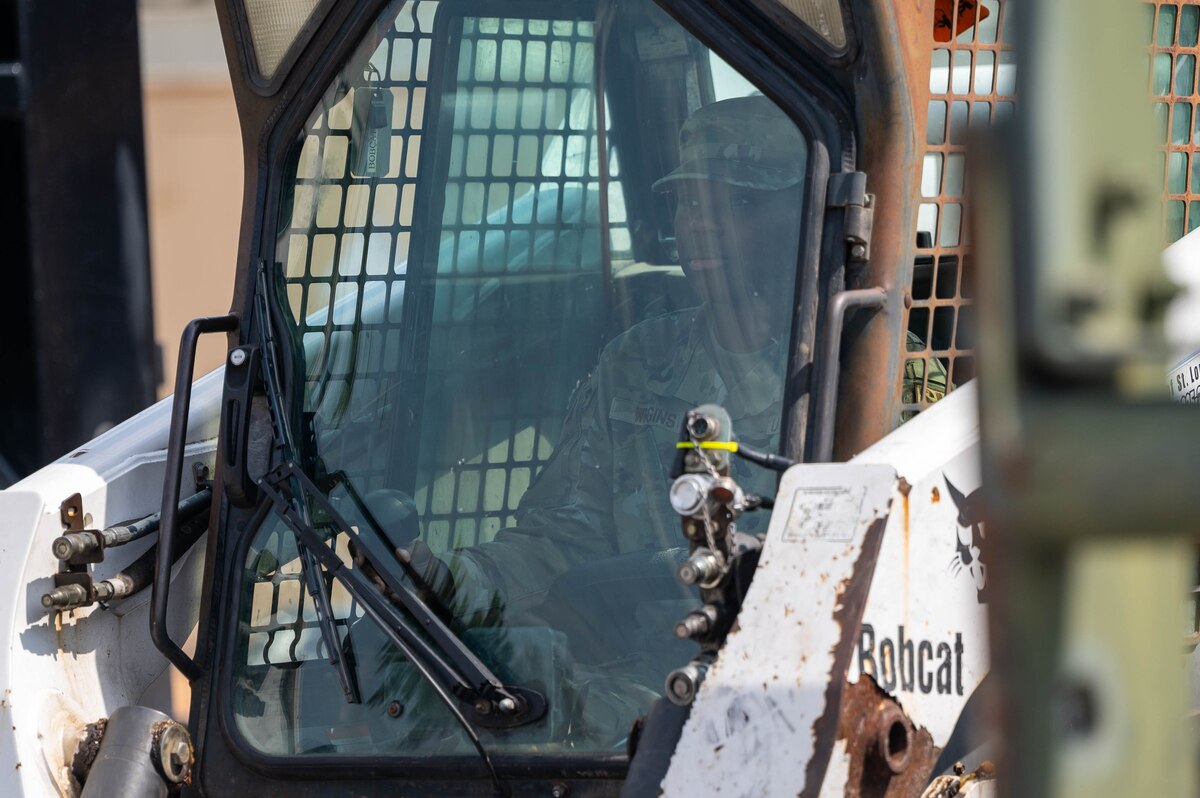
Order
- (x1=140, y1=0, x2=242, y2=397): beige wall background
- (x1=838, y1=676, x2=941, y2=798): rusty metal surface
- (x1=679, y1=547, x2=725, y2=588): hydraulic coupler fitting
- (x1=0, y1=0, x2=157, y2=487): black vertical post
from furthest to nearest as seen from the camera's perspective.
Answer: (x1=140, y1=0, x2=242, y2=397): beige wall background, (x1=0, y1=0, x2=157, y2=487): black vertical post, (x1=679, y1=547, x2=725, y2=588): hydraulic coupler fitting, (x1=838, y1=676, x2=941, y2=798): rusty metal surface

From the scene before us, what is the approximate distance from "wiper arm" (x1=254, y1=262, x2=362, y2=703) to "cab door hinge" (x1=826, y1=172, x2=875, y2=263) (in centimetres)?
96

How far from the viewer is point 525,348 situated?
7.97 ft

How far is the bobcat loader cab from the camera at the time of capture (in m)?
2.19

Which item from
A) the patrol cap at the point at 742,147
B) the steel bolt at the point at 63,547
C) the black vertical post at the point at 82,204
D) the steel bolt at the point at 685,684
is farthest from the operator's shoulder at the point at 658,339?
the black vertical post at the point at 82,204

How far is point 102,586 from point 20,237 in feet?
15.5

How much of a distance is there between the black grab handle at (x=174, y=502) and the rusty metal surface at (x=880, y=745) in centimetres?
120

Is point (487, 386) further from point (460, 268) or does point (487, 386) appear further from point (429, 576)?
point (429, 576)

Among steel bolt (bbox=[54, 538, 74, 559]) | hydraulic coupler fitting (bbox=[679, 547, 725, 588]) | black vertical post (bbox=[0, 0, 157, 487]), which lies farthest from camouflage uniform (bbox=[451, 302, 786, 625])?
black vertical post (bbox=[0, 0, 157, 487])

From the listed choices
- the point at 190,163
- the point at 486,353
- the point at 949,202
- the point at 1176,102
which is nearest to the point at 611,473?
the point at 486,353

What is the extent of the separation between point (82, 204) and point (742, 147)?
4799 millimetres

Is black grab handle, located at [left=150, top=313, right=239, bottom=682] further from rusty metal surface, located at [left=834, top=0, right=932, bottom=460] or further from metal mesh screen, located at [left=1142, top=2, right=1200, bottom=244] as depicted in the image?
metal mesh screen, located at [left=1142, top=2, right=1200, bottom=244]

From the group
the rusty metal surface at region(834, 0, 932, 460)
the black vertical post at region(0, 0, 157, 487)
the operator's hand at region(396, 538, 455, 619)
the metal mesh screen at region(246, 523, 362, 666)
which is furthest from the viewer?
the black vertical post at region(0, 0, 157, 487)

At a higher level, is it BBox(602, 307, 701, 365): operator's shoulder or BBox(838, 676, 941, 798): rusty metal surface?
BBox(602, 307, 701, 365): operator's shoulder

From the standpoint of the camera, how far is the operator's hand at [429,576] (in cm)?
236
